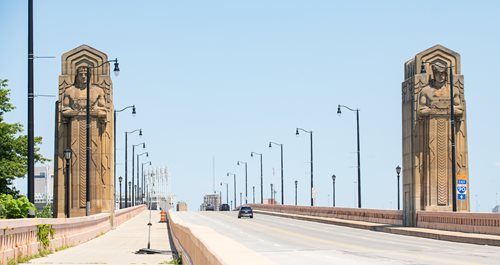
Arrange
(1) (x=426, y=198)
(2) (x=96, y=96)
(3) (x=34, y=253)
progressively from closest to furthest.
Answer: (3) (x=34, y=253)
(1) (x=426, y=198)
(2) (x=96, y=96)

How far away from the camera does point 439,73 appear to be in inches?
2397

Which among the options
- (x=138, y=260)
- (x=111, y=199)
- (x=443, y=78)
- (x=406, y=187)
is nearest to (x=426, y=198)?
(x=406, y=187)

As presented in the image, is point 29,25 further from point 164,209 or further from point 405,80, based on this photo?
point 164,209

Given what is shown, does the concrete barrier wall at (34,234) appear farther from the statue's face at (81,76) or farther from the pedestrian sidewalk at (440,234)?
the pedestrian sidewalk at (440,234)

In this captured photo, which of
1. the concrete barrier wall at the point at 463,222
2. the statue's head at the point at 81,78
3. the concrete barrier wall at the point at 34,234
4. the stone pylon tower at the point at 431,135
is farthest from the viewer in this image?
the statue's head at the point at 81,78

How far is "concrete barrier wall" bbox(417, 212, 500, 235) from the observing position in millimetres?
43391

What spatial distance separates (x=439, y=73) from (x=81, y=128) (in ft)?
77.0

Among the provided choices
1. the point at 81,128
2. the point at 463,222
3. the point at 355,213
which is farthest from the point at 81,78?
the point at 463,222

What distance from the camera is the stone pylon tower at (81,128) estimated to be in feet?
211

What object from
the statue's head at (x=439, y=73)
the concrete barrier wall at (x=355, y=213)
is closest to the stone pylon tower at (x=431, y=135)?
the statue's head at (x=439, y=73)

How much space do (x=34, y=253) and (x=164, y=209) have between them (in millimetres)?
60914

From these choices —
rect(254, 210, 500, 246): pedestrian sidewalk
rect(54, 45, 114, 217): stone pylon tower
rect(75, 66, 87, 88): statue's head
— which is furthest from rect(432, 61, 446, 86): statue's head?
rect(75, 66, 87, 88): statue's head

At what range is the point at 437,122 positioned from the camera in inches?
2375

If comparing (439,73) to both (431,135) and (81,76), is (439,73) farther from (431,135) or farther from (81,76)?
(81,76)
